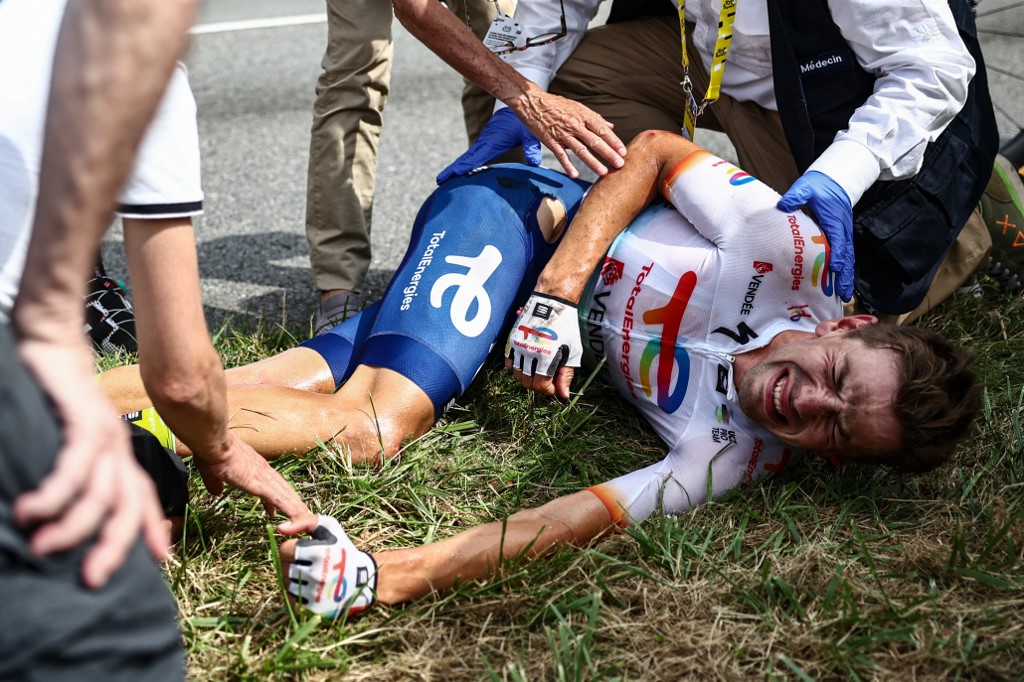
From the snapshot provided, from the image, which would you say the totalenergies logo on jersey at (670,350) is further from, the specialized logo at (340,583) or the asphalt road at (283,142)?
the asphalt road at (283,142)

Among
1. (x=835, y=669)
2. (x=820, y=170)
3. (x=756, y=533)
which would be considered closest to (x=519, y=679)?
(x=835, y=669)

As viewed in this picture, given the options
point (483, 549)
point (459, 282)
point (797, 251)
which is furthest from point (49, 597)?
point (797, 251)

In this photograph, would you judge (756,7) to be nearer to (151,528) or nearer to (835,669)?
(835,669)

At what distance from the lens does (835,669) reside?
6.35ft

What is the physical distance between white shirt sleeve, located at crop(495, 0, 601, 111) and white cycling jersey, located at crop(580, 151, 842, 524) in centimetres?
83

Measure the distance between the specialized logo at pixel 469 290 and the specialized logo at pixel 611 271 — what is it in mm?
301

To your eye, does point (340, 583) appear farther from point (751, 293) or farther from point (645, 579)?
point (751, 293)

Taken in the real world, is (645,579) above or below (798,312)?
below

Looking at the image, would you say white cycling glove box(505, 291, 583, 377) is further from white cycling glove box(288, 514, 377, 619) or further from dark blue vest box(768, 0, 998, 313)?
dark blue vest box(768, 0, 998, 313)

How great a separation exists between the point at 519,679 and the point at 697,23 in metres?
2.27

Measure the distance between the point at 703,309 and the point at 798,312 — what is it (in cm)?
27

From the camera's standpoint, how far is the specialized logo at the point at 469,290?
2.73 meters

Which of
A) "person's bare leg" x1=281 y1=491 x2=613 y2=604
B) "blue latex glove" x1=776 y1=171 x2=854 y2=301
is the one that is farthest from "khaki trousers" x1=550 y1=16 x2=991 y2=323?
"person's bare leg" x1=281 y1=491 x2=613 y2=604

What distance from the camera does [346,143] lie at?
3410mm
